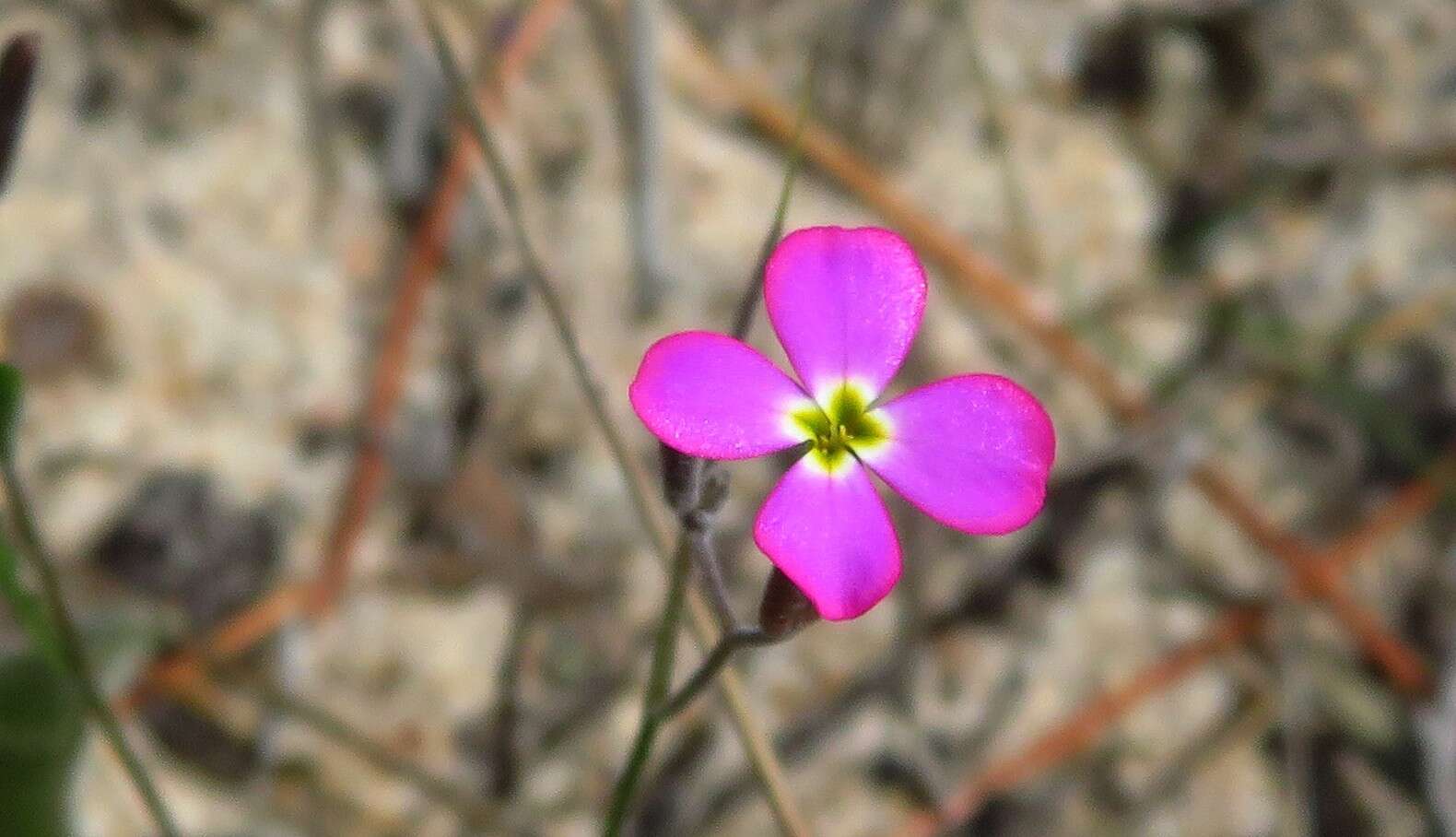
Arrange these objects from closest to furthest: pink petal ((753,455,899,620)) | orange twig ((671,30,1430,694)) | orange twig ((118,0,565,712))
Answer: pink petal ((753,455,899,620))
orange twig ((118,0,565,712))
orange twig ((671,30,1430,694))

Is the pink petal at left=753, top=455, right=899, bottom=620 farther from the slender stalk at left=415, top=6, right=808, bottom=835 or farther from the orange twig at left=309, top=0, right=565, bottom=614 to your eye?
the orange twig at left=309, top=0, right=565, bottom=614

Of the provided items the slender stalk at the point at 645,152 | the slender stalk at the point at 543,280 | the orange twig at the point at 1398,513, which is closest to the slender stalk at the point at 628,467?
the slender stalk at the point at 543,280

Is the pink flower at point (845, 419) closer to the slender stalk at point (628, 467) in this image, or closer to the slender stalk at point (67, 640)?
the slender stalk at point (628, 467)

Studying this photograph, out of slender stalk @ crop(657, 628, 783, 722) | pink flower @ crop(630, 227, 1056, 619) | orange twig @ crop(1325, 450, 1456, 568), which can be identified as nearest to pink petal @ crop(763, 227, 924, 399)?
pink flower @ crop(630, 227, 1056, 619)

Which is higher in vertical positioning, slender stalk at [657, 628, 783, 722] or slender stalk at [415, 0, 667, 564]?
slender stalk at [415, 0, 667, 564]

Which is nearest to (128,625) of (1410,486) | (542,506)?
(542,506)

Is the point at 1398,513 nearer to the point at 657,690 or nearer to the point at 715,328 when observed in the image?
the point at 715,328

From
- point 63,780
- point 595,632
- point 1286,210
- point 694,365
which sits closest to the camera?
point 694,365

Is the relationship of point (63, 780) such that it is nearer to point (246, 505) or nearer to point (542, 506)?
point (246, 505)
